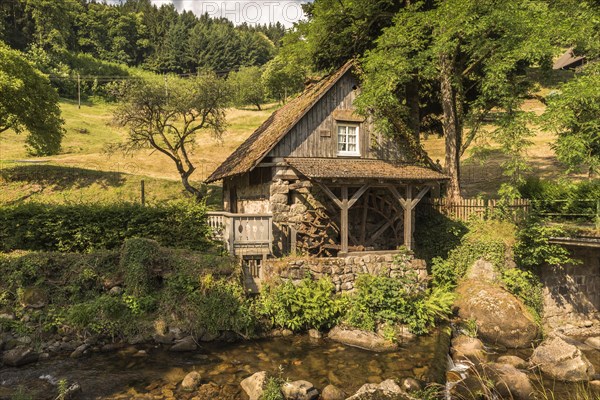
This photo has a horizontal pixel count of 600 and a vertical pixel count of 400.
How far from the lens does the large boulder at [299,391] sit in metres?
7.82

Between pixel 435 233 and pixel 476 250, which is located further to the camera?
pixel 435 233

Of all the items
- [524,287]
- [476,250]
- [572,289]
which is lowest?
[572,289]

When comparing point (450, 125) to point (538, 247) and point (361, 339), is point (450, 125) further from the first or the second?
point (361, 339)

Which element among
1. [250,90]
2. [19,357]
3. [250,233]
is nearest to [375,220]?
[250,233]

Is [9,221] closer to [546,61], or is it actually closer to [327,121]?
[327,121]

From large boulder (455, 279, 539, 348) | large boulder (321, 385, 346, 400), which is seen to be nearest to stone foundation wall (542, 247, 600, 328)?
large boulder (455, 279, 539, 348)

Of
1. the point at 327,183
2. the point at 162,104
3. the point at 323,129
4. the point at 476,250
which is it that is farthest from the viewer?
the point at 162,104

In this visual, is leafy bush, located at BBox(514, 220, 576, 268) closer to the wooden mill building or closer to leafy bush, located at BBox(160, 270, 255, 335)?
the wooden mill building

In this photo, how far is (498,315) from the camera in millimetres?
12211

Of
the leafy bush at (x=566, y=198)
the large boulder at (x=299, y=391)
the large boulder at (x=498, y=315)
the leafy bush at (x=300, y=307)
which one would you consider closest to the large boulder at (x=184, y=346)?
the leafy bush at (x=300, y=307)

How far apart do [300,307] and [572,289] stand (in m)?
11.3

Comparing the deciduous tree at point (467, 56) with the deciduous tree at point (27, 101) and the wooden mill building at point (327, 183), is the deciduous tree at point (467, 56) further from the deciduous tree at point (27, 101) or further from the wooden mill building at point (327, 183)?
the deciduous tree at point (27, 101)

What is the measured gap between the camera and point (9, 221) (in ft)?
42.1

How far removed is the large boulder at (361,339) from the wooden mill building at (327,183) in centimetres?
315
